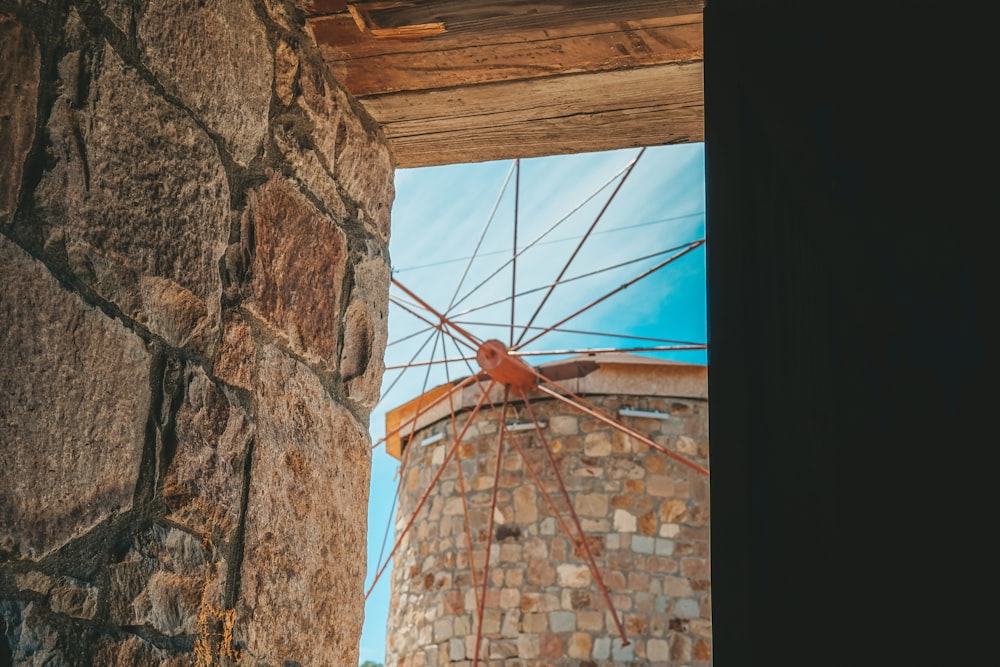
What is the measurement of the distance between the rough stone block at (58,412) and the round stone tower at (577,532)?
5.70 meters

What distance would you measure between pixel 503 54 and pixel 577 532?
6009 mm

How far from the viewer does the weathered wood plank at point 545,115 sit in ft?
5.80

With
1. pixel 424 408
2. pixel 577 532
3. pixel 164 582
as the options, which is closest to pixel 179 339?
pixel 164 582

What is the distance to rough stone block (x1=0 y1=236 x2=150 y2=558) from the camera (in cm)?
102

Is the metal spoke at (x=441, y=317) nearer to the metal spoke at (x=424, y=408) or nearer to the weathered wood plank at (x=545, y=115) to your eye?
the metal spoke at (x=424, y=408)

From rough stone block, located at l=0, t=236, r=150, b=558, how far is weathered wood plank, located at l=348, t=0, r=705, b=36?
26.6 inches

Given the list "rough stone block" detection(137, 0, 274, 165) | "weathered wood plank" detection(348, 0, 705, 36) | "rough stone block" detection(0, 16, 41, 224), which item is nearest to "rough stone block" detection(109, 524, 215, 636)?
"rough stone block" detection(0, 16, 41, 224)

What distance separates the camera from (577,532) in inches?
290

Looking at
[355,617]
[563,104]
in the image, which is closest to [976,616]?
[355,617]

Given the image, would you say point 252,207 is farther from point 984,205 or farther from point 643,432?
point 643,432

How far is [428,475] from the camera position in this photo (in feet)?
27.3

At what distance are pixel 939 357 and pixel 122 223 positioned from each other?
0.89 meters

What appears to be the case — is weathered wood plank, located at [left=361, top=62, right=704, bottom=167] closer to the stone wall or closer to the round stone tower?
the stone wall

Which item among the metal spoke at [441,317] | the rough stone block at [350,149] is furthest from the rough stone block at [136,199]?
the metal spoke at [441,317]
